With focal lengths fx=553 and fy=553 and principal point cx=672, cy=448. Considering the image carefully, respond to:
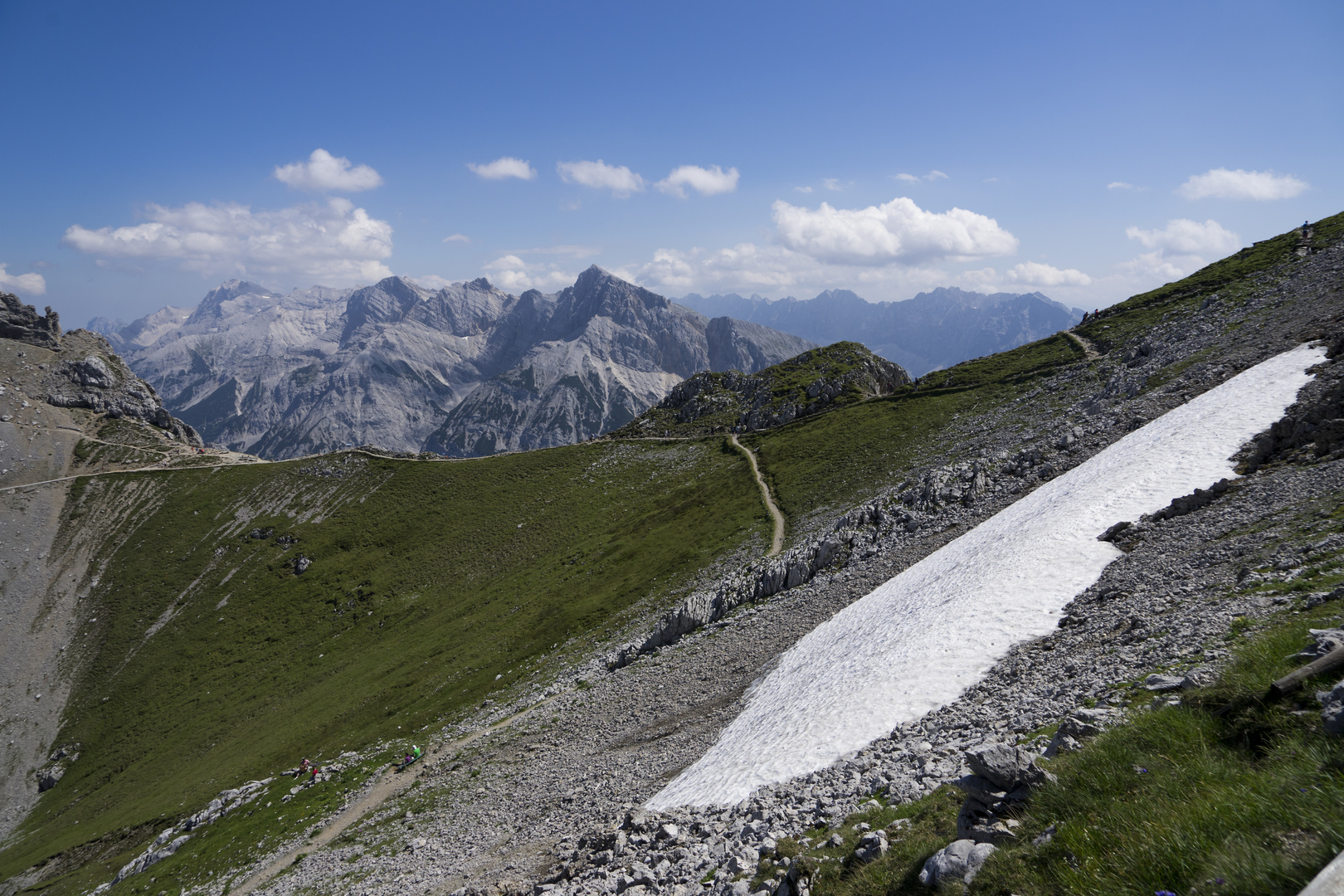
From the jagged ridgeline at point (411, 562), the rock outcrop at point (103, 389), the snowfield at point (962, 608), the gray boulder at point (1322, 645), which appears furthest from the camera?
the rock outcrop at point (103, 389)

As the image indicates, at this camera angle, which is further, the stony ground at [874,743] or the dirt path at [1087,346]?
the dirt path at [1087,346]

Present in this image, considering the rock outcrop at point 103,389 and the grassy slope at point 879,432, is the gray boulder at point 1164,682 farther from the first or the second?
the rock outcrop at point 103,389

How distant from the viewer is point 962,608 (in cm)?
2888

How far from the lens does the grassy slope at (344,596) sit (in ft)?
224

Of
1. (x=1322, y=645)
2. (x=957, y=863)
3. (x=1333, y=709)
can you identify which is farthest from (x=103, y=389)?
(x=1322, y=645)

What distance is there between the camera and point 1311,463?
2853cm

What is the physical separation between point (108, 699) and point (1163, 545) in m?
140

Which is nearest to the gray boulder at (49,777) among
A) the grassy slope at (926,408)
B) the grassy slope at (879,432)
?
the grassy slope at (926,408)

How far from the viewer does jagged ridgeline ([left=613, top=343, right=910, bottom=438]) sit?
440 ft

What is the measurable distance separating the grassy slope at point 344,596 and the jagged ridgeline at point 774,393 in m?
17.1

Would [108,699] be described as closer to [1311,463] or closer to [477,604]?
[477,604]

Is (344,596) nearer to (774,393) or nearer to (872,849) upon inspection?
(774,393)

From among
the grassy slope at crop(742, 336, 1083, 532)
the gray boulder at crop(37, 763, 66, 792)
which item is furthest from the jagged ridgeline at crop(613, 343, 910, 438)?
the gray boulder at crop(37, 763, 66, 792)

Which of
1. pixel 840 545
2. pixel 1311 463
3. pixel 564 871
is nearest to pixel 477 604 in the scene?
pixel 840 545
